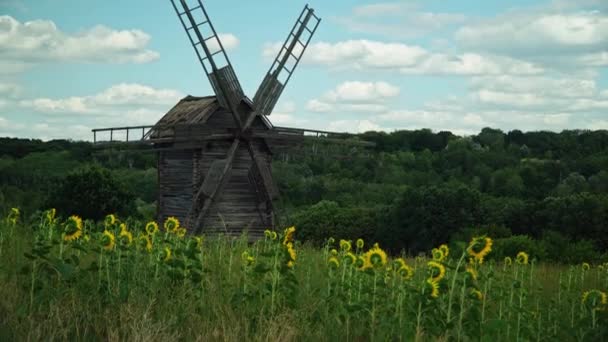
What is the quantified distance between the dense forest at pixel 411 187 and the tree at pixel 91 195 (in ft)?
0.18

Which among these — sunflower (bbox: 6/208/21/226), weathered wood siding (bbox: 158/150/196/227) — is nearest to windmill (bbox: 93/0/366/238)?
weathered wood siding (bbox: 158/150/196/227)

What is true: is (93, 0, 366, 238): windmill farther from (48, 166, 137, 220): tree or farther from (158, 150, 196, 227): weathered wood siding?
(48, 166, 137, 220): tree

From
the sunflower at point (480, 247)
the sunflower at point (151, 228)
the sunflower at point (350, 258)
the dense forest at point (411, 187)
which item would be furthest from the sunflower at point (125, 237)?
the dense forest at point (411, 187)

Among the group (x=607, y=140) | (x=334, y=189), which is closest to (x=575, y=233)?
(x=334, y=189)

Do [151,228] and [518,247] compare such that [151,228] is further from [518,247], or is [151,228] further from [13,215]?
[518,247]

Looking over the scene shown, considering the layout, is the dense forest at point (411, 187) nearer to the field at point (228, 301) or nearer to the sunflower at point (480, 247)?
Answer: the field at point (228, 301)

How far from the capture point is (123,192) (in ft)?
117

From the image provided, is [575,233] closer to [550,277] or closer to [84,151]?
[550,277]

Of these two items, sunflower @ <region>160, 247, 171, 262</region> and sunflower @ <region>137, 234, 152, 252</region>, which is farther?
sunflower @ <region>137, 234, 152, 252</region>

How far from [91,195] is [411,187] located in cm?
1378

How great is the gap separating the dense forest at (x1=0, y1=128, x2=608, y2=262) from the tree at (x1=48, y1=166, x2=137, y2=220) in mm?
54

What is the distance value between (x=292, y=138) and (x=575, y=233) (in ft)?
44.4

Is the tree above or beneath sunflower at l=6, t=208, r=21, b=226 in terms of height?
beneath

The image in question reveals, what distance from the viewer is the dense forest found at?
30.0 metres
